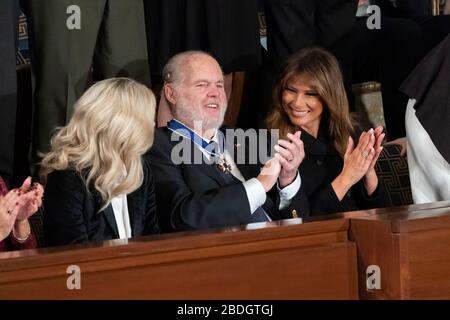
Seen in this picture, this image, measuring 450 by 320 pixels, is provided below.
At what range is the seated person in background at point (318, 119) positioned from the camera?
386cm

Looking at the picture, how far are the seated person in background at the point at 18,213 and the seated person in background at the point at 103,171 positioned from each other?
71 mm

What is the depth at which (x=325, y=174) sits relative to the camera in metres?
3.90

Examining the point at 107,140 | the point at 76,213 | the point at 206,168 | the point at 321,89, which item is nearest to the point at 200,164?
the point at 206,168

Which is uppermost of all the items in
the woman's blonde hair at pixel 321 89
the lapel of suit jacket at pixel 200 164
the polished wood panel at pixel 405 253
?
the woman's blonde hair at pixel 321 89

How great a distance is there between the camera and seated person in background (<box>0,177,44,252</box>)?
114 inches

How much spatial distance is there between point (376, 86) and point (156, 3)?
1.20 meters

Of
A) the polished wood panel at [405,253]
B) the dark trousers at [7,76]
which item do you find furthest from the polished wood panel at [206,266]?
the dark trousers at [7,76]

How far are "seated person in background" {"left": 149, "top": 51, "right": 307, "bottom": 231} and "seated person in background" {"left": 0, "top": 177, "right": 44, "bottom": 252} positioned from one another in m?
0.48

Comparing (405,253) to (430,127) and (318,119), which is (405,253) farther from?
(318,119)

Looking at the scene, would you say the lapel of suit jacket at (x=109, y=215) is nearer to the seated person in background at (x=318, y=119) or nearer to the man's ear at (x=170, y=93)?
the man's ear at (x=170, y=93)

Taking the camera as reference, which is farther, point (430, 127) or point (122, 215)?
point (430, 127)


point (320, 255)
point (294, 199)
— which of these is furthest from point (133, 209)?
point (320, 255)

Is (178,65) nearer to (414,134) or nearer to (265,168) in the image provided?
(265,168)

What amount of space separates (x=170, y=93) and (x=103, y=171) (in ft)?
2.00
